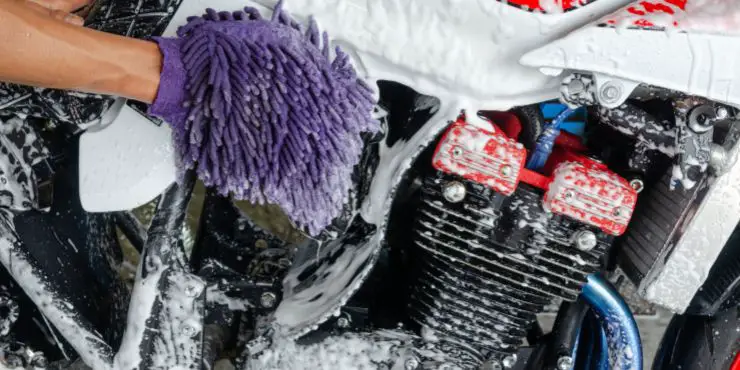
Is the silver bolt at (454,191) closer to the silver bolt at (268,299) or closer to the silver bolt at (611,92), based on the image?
the silver bolt at (611,92)

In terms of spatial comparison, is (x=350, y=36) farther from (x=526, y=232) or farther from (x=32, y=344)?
(x=32, y=344)

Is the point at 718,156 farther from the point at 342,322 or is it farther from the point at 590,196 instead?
the point at 342,322

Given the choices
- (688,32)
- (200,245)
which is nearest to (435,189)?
(688,32)

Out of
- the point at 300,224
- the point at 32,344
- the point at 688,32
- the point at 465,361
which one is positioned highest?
the point at 688,32

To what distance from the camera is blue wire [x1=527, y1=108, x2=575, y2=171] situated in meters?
1.06

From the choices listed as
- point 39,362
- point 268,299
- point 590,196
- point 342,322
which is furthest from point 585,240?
point 39,362

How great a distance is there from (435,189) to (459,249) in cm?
9

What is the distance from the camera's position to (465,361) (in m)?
1.19

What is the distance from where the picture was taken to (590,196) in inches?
40.2

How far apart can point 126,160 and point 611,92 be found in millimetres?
600

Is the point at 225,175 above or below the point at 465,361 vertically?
above

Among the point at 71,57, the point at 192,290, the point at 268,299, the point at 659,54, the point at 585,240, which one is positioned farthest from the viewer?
the point at 268,299

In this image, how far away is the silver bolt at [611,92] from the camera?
949mm

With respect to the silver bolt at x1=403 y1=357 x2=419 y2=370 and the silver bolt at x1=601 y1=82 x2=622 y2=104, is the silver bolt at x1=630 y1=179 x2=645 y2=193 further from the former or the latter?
the silver bolt at x1=403 y1=357 x2=419 y2=370
